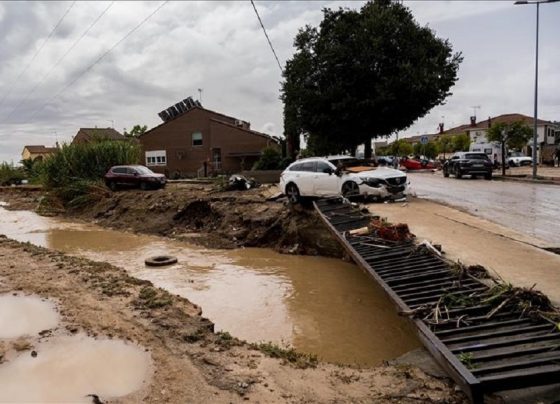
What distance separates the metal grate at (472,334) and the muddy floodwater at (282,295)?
3.42 feet

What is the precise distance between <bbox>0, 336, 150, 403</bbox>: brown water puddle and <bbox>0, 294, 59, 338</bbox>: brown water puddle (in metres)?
0.69

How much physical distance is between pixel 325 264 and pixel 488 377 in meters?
9.11

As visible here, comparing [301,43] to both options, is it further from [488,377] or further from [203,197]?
[488,377]

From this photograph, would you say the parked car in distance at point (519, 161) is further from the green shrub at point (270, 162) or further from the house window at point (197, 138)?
the house window at point (197, 138)

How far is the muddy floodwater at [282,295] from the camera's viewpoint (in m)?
7.35

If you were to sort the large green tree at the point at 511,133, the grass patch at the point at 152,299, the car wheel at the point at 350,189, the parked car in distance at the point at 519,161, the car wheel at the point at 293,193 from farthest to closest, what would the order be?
the parked car in distance at the point at 519,161 → the large green tree at the point at 511,133 → the car wheel at the point at 293,193 → the car wheel at the point at 350,189 → the grass patch at the point at 152,299

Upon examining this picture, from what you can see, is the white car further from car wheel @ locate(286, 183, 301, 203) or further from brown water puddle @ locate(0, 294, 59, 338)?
brown water puddle @ locate(0, 294, 59, 338)

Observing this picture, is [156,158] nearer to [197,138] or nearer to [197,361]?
[197,138]

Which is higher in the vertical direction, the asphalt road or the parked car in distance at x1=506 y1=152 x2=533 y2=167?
the parked car in distance at x1=506 y1=152 x2=533 y2=167

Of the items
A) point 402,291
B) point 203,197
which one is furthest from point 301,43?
point 402,291

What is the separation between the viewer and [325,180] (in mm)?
15922

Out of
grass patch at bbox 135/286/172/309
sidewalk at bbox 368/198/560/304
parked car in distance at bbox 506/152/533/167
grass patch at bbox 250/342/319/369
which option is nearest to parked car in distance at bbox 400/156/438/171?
parked car in distance at bbox 506/152/533/167

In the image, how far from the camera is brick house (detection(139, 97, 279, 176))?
163 ft

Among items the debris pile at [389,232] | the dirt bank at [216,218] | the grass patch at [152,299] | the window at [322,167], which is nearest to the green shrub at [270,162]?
the dirt bank at [216,218]
